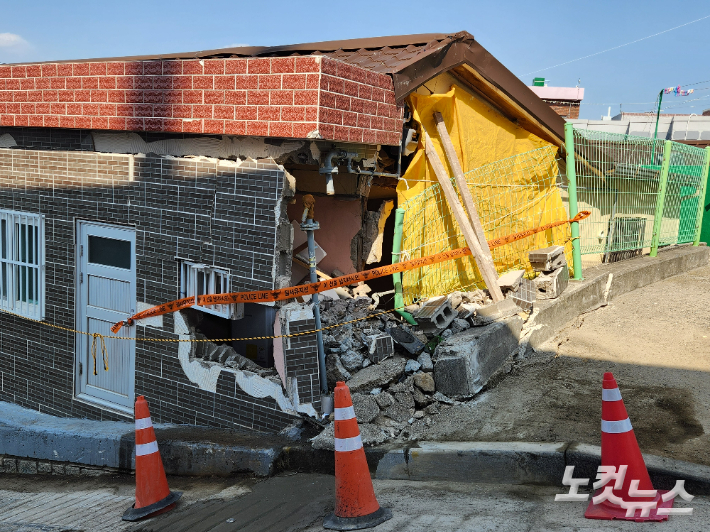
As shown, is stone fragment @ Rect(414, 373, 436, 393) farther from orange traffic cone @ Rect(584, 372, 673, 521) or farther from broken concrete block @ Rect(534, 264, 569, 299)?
broken concrete block @ Rect(534, 264, 569, 299)

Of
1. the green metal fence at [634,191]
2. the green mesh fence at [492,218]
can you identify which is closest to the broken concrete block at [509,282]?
the green mesh fence at [492,218]

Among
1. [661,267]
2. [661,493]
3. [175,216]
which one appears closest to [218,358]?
[175,216]

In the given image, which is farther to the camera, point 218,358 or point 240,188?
point 218,358

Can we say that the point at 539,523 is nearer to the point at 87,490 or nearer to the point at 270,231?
→ the point at 270,231

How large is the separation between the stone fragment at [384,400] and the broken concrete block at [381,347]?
50 centimetres

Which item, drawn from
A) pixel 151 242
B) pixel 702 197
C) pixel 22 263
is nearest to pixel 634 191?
pixel 702 197

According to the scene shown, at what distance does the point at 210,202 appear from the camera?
548 cm

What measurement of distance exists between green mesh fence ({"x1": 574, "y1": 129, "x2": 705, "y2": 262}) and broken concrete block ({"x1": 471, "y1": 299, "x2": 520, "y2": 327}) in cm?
253

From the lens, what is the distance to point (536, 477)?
13.8 feet

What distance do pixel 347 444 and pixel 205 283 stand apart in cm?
248

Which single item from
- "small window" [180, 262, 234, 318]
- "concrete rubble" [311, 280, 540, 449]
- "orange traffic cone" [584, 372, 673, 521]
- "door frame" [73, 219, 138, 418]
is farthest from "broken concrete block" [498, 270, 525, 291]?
"door frame" [73, 219, 138, 418]

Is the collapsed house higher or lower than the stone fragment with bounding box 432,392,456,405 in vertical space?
higher

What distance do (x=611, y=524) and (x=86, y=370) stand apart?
544cm

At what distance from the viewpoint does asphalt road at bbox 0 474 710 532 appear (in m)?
3.39
